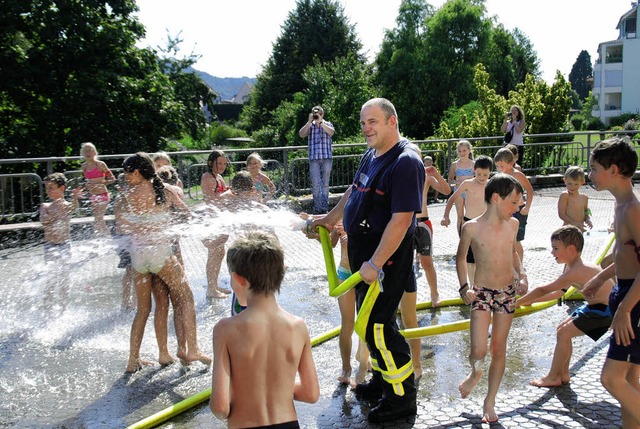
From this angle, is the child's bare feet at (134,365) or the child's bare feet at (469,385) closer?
the child's bare feet at (469,385)

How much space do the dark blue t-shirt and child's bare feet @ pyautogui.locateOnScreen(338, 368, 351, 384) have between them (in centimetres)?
121

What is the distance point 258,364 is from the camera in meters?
2.93

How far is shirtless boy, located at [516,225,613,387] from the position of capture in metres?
4.95

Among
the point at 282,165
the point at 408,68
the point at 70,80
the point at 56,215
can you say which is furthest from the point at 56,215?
the point at 408,68

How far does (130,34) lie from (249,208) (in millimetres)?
15108

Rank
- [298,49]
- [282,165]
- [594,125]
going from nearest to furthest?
Answer: [282,165], [298,49], [594,125]

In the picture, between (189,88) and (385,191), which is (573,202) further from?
(189,88)

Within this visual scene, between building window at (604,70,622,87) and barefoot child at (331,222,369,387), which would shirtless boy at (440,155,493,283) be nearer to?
barefoot child at (331,222,369,387)

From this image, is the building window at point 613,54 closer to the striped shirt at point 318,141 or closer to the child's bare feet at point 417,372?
the striped shirt at point 318,141

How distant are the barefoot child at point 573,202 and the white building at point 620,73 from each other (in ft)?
281

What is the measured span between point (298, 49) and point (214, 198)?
58892 millimetres

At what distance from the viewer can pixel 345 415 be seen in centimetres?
478

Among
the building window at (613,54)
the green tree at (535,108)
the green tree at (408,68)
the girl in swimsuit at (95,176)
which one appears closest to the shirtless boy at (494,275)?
the girl in swimsuit at (95,176)

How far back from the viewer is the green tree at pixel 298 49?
63.7 meters
